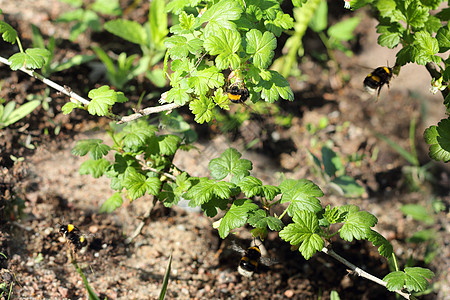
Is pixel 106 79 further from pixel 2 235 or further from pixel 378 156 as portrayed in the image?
pixel 378 156

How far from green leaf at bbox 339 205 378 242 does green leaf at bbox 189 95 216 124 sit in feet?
2.19

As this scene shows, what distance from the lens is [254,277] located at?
233 centimetres

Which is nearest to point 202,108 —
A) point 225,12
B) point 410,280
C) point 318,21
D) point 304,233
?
point 225,12

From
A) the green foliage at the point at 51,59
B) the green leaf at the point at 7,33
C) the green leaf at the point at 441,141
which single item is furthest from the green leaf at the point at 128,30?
the green leaf at the point at 441,141

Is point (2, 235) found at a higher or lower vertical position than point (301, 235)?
lower

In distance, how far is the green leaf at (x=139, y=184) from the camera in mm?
1787

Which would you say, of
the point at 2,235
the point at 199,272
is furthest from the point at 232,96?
the point at 2,235

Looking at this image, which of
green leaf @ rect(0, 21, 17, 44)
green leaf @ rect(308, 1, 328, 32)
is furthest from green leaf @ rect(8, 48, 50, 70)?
green leaf @ rect(308, 1, 328, 32)

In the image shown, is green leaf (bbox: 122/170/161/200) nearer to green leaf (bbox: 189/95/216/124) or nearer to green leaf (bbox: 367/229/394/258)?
green leaf (bbox: 189/95/216/124)

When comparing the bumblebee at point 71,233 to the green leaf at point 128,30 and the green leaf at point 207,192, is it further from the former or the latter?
the green leaf at point 128,30

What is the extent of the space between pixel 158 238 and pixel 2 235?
77 cm

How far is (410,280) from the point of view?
63.9 inches

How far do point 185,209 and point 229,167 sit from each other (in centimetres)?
81

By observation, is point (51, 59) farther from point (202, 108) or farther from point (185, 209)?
point (202, 108)
